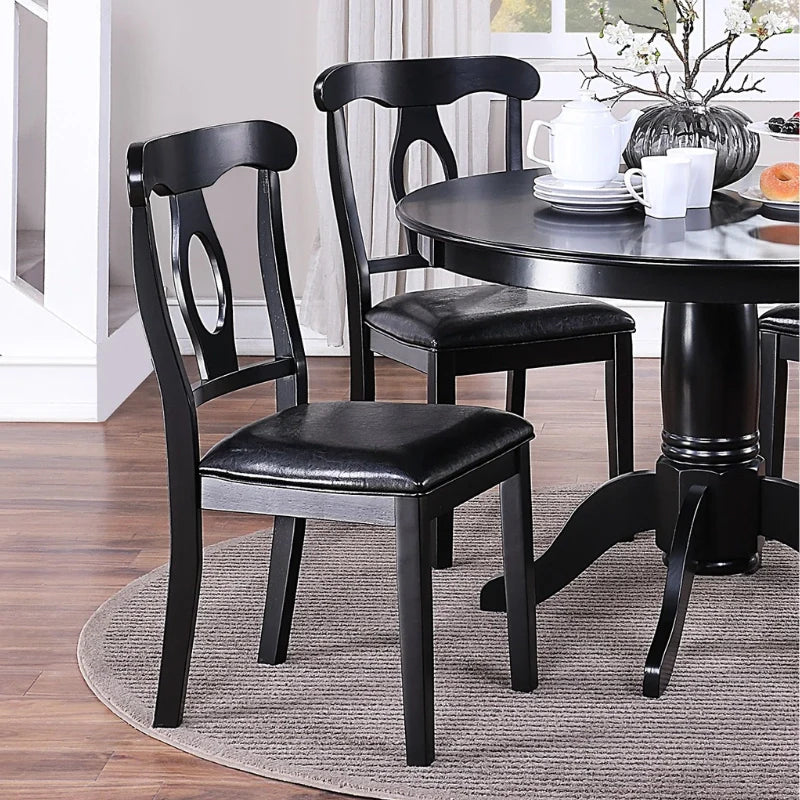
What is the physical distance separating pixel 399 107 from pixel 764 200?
0.93 meters

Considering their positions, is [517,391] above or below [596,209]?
below

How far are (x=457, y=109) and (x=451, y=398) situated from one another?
6.23 feet

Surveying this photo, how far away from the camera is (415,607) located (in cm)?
184

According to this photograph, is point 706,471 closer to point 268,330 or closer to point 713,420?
point 713,420

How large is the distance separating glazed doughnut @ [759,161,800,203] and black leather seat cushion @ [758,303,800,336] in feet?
1.66

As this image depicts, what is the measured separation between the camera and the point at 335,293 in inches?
170

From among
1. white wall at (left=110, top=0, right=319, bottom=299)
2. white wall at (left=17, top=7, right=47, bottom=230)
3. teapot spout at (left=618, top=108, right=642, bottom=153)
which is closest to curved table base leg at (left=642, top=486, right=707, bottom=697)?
teapot spout at (left=618, top=108, right=642, bottom=153)

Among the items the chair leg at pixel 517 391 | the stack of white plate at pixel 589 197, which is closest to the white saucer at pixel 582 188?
the stack of white plate at pixel 589 197

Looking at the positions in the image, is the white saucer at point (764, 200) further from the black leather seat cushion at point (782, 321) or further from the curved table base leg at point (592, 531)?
the curved table base leg at point (592, 531)

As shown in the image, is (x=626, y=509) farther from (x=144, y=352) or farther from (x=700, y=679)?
(x=144, y=352)

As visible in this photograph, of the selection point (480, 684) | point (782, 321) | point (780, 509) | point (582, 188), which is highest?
point (582, 188)

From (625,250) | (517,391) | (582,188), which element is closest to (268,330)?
(517,391)

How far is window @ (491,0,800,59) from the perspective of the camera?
173 inches

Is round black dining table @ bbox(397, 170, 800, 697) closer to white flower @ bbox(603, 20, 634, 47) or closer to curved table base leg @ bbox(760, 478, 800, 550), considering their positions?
curved table base leg @ bbox(760, 478, 800, 550)
